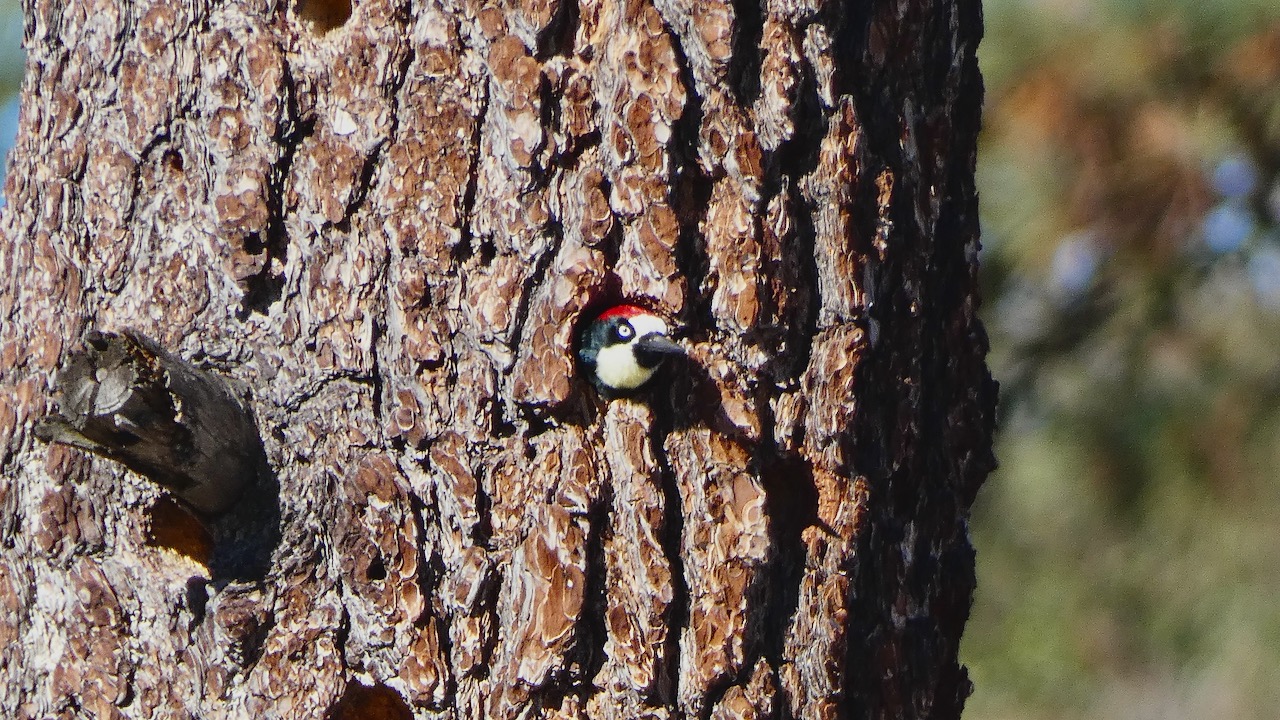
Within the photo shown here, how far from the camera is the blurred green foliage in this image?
3268mm

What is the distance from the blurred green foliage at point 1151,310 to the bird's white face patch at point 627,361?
2266 mm

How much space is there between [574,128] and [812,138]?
0.25 meters

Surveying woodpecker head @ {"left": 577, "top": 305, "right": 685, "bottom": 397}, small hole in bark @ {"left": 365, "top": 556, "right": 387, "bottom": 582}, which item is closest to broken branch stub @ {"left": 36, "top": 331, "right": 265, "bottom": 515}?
small hole in bark @ {"left": 365, "top": 556, "right": 387, "bottom": 582}

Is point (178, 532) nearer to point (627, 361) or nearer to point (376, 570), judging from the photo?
point (376, 570)

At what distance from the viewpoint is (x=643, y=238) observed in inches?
53.9

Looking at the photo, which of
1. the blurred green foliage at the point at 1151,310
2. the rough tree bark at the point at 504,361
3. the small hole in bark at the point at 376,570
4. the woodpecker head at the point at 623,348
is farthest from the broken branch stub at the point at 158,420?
the blurred green foliage at the point at 1151,310

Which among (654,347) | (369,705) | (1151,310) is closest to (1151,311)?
(1151,310)

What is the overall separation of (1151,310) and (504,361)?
95.5 inches

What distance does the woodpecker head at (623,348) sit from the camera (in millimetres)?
1330

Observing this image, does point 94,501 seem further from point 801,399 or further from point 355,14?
point 801,399

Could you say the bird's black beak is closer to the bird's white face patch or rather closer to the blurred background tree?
the bird's white face patch

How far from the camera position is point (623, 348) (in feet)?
4.40

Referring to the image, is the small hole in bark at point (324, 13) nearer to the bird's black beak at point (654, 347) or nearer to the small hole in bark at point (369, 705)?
the bird's black beak at point (654, 347)

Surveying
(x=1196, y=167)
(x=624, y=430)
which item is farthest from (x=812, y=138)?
(x=1196, y=167)
